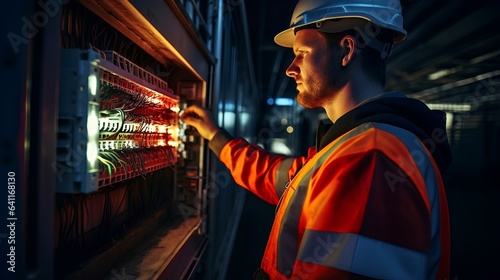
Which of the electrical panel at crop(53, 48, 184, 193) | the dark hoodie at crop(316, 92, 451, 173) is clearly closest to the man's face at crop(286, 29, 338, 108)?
the dark hoodie at crop(316, 92, 451, 173)

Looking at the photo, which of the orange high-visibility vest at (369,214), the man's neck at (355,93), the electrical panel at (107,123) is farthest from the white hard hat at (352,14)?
the electrical panel at (107,123)

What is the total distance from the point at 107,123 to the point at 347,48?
81 cm

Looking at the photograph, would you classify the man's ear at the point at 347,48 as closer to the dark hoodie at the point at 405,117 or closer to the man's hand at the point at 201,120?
the dark hoodie at the point at 405,117

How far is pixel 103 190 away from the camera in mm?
1243

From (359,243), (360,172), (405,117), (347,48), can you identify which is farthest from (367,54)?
(359,243)

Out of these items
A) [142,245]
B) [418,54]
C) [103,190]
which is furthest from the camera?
[418,54]

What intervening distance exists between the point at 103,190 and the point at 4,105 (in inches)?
28.9

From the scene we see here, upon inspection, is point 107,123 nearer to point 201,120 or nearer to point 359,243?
point 359,243

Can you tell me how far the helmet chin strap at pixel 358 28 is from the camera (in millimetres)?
1224

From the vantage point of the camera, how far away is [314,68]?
125 cm

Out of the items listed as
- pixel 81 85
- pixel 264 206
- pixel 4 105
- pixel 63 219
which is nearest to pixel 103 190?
pixel 63 219

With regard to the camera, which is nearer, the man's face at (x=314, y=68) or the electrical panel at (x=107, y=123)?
the electrical panel at (x=107, y=123)

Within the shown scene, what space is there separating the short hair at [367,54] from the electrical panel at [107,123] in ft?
2.13

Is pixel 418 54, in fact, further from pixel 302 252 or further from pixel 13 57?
pixel 13 57
